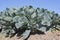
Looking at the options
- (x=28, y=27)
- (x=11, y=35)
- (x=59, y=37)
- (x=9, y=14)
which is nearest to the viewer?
(x=59, y=37)

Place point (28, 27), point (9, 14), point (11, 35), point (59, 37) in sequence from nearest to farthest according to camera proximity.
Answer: point (59, 37) < point (28, 27) < point (11, 35) < point (9, 14)

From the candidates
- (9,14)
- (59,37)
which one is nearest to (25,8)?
(9,14)

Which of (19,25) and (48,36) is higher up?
(19,25)

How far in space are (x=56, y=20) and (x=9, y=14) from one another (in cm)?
199

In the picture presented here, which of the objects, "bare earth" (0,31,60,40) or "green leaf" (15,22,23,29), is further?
"green leaf" (15,22,23,29)

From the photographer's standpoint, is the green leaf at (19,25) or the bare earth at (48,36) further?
the green leaf at (19,25)

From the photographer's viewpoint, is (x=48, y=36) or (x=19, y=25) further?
(x=19, y=25)

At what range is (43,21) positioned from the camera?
296 inches

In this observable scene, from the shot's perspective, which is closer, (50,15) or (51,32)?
(51,32)

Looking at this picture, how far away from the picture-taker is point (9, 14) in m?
8.58

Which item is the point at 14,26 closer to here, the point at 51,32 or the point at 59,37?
the point at 51,32

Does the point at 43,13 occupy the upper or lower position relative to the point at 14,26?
upper

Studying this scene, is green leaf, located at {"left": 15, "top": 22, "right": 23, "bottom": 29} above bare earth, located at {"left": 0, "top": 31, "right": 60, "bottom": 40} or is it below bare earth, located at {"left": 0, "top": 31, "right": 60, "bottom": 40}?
above

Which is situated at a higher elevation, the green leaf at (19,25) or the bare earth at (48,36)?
the green leaf at (19,25)
